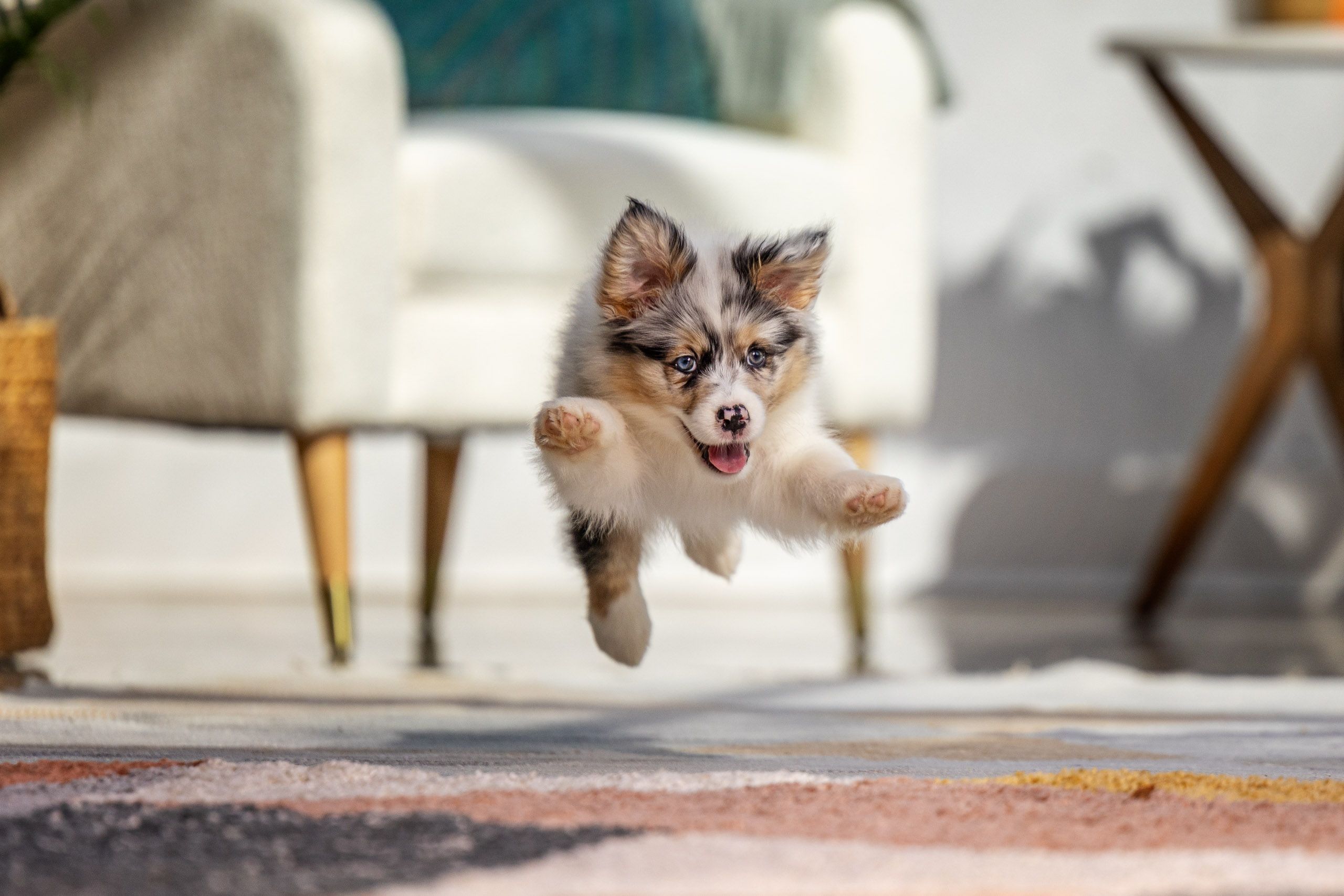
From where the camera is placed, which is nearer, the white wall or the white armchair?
the white armchair

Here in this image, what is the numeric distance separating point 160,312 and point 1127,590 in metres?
2.24

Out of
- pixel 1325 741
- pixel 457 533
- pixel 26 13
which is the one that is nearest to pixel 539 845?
pixel 1325 741

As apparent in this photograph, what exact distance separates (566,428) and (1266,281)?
7.36 ft

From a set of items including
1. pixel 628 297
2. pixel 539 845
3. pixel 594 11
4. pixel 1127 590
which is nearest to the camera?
pixel 539 845

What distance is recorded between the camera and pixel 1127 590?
3.48m

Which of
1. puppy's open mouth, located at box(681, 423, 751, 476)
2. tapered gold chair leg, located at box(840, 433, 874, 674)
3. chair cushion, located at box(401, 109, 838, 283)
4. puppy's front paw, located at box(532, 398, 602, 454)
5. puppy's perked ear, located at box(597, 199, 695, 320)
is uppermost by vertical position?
chair cushion, located at box(401, 109, 838, 283)

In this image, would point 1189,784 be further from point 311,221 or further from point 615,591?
point 311,221

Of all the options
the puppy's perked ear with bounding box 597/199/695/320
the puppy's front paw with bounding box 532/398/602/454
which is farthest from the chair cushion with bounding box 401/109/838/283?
the puppy's front paw with bounding box 532/398/602/454

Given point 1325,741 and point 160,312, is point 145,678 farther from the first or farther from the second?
point 1325,741

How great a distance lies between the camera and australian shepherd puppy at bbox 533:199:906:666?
3.61ft

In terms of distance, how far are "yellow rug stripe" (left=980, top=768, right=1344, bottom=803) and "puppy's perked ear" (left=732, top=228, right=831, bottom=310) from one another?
0.39 m

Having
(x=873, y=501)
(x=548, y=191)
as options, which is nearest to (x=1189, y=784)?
(x=873, y=501)

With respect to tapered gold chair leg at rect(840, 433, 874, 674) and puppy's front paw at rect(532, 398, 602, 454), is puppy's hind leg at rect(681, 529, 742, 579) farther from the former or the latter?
tapered gold chair leg at rect(840, 433, 874, 674)

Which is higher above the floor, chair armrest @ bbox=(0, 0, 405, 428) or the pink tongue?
chair armrest @ bbox=(0, 0, 405, 428)
